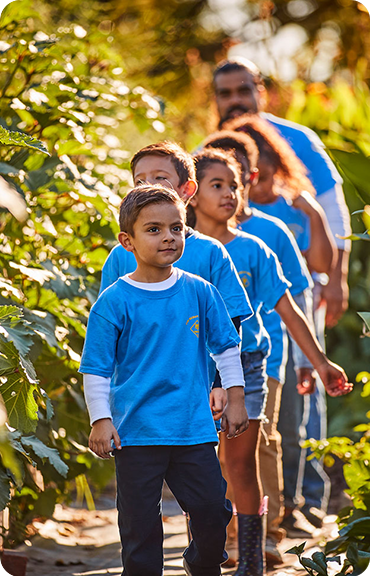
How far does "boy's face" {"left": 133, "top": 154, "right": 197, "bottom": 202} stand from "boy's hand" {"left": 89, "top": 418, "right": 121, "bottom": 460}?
768mm

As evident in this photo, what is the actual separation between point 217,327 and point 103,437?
1.45ft

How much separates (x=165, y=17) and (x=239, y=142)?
5.89m

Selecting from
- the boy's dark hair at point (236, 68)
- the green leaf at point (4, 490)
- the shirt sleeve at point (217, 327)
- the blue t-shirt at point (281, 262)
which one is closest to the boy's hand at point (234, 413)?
the shirt sleeve at point (217, 327)

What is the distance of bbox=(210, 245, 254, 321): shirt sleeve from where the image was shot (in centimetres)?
248

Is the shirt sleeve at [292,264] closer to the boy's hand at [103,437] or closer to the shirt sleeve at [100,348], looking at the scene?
the shirt sleeve at [100,348]

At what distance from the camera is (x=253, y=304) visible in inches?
116

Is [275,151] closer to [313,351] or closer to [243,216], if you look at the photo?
[243,216]

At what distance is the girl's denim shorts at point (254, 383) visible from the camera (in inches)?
113

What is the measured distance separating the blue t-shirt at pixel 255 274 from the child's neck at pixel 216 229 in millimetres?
23

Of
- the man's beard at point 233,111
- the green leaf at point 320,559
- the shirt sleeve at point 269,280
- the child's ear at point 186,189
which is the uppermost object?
the man's beard at point 233,111

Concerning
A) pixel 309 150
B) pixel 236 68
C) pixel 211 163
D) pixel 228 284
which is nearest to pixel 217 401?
pixel 228 284

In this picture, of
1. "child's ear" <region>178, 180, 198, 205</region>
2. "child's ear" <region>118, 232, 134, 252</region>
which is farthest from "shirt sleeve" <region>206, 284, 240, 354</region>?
"child's ear" <region>178, 180, 198, 205</region>

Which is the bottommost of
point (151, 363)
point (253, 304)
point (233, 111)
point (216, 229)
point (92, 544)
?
point (92, 544)

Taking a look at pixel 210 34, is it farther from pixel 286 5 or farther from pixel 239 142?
pixel 239 142
